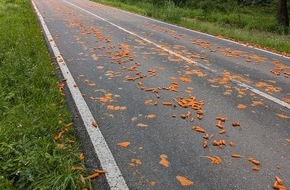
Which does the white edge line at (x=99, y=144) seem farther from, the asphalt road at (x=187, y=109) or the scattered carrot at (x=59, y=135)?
the scattered carrot at (x=59, y=135)

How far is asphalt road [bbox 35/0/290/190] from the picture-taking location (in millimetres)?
3398

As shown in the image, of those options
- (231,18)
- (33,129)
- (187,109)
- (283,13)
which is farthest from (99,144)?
(231,18)

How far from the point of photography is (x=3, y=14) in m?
13.0

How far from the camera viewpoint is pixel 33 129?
3.81 metres

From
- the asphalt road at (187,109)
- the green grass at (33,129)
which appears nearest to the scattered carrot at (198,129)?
the asphalt road at (187,109)

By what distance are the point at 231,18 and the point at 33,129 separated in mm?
21091

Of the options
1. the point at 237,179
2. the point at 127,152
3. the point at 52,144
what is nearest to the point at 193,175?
the point at 237,179

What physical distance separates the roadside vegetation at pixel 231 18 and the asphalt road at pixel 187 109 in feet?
10.2

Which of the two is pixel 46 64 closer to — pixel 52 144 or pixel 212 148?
pixel 52 144

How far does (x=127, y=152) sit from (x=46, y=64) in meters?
3.53

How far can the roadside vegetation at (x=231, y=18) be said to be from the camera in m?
12.5

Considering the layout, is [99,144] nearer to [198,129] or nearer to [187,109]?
[198,129]

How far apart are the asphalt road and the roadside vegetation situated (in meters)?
3.11

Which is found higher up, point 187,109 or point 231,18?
point 187,109
